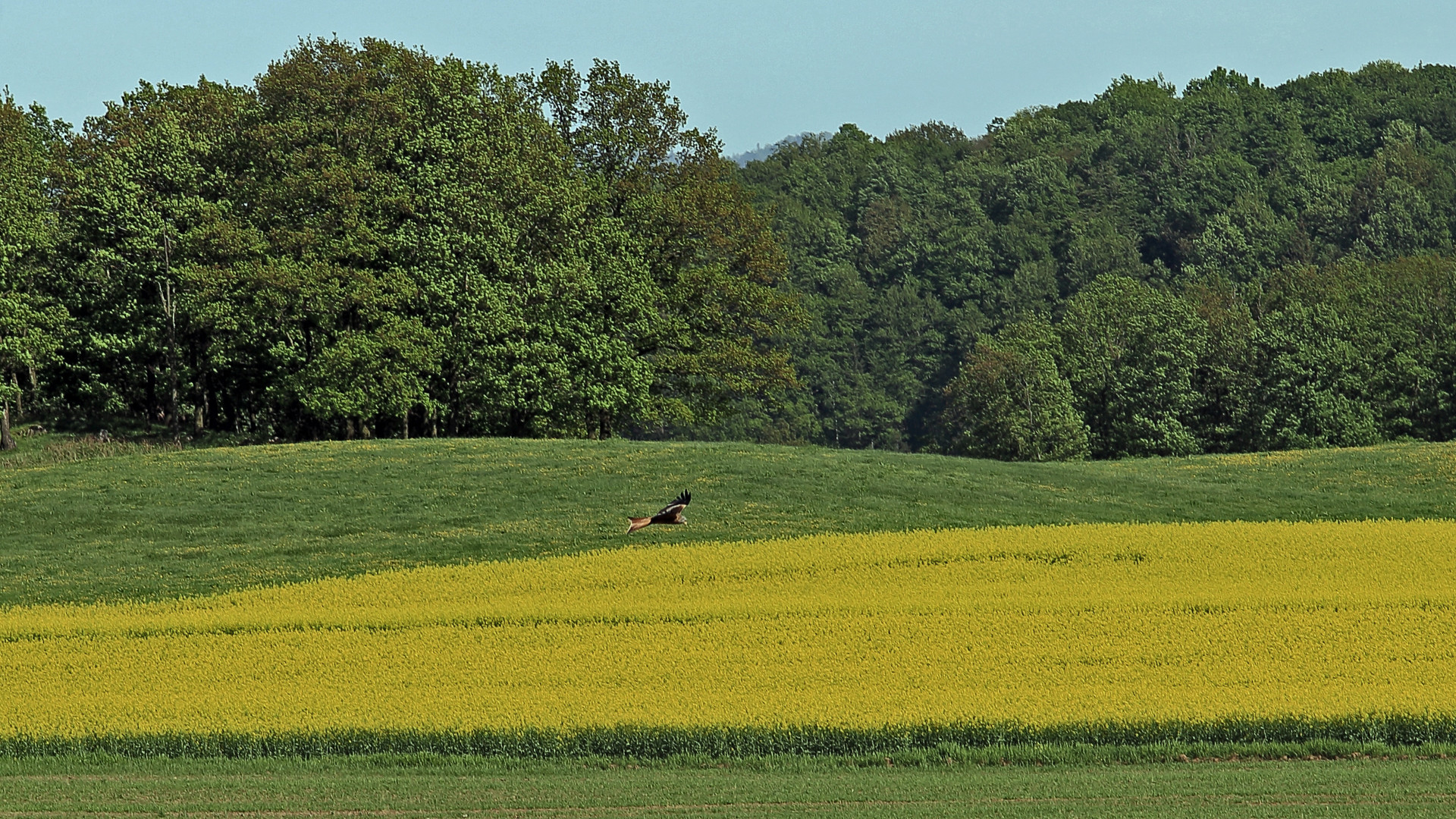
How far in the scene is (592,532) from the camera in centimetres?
3456

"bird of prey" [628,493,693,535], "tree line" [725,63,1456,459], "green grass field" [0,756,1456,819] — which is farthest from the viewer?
"tree line" [725,63,1456,459]

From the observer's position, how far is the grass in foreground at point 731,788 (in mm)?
13422

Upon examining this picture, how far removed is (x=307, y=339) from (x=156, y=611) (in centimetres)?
3039

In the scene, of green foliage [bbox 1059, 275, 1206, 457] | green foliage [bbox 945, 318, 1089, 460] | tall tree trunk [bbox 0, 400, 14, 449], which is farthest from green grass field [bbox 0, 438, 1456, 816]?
green foliage [bbox 945, 318, 1089, 460]

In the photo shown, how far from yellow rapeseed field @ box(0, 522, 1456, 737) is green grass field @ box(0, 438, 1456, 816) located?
1349mm

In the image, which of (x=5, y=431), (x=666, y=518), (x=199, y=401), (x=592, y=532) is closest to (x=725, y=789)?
(x=666, y=518)

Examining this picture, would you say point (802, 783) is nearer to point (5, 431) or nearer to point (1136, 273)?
point (5, 431)

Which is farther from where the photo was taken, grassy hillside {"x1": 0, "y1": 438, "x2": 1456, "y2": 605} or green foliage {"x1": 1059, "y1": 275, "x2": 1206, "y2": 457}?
green foliage {"x1": 1059, "y1": 275, "x2": 1206, "y2": 457}

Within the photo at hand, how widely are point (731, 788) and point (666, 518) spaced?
65.2ft

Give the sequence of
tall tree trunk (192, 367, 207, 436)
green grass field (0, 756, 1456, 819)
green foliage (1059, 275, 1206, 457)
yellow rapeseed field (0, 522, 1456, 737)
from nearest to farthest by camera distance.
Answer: green grass field (0, 756, 1456, 819) → yellow rapeseed field (0, 522, 1456, 737) → tall tree trunk (192, 367, 207, 436) → green foliage (1059, 275, 1206, 457)

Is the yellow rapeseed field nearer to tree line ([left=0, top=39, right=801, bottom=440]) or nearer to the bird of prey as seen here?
the bird of prey

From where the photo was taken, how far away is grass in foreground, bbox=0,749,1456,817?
13422 millimetres

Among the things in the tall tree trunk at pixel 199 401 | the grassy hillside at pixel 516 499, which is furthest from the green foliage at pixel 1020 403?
the tall tree trunk at pixel 199 401

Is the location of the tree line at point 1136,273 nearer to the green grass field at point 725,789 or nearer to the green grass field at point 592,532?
the green grass field at point 592,532
